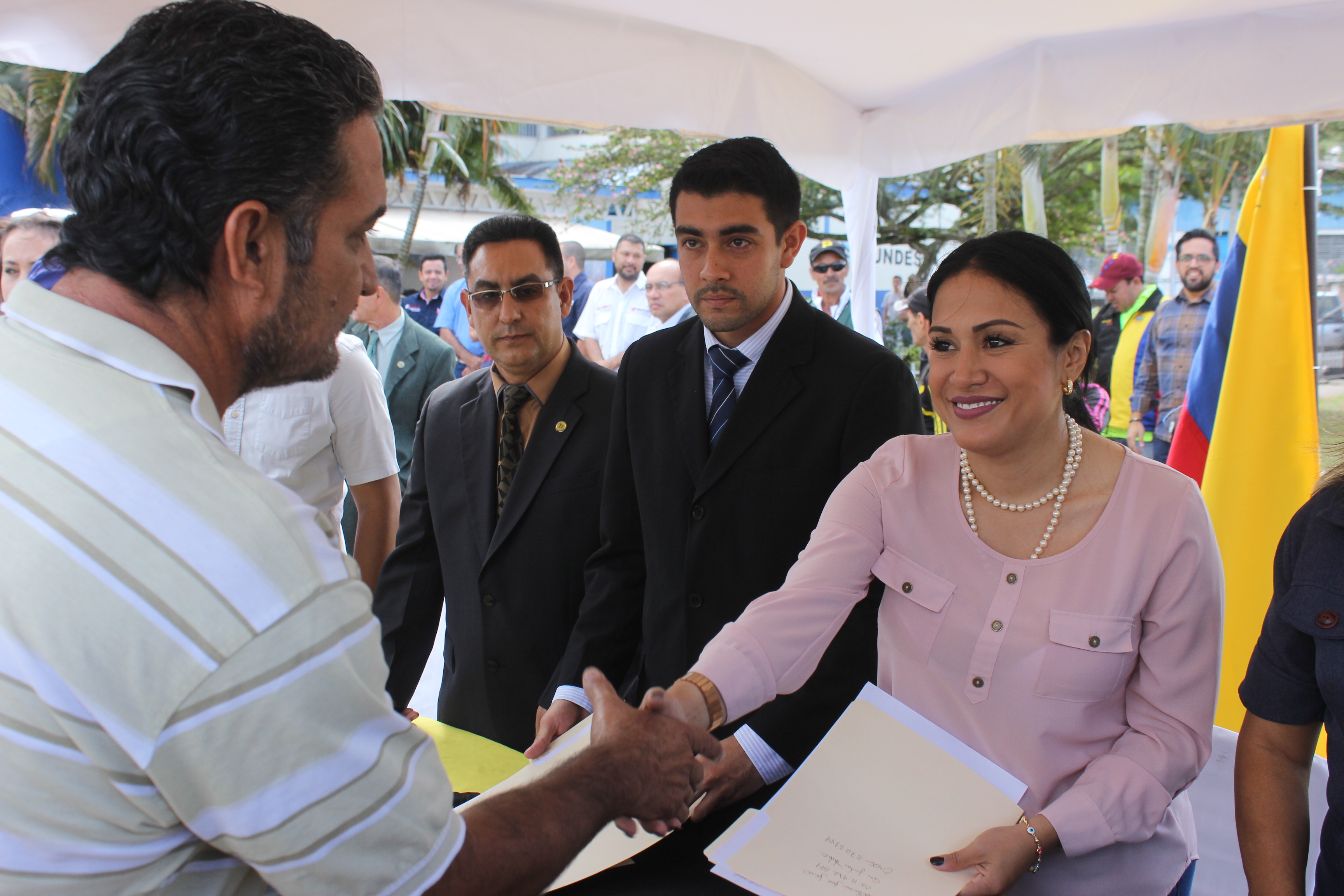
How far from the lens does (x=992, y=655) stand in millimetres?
1726

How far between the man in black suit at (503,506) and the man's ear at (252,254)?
1.52 m

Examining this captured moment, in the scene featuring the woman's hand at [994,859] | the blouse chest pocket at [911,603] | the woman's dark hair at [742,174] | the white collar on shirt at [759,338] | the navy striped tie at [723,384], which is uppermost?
the woman's dark hair at [742,174]

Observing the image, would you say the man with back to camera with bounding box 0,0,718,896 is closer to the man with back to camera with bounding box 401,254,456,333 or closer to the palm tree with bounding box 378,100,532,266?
the man with back to camera with bounding box 401,254,456,333

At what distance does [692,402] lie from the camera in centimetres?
240

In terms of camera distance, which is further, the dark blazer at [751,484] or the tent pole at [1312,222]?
the tent pole at [1312,222]

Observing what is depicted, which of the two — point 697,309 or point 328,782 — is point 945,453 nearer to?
point 697,309

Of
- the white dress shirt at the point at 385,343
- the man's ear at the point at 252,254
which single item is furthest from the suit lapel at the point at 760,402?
the white dress shirt at the point at 385,343

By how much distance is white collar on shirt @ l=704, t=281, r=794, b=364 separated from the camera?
2426mm

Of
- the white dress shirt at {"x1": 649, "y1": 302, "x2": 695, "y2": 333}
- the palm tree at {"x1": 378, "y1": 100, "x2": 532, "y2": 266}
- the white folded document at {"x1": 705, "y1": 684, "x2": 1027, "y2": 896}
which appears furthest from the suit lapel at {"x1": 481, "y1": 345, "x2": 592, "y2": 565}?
the palm tree at {"x1": 378, "y1": 100, "x2": 532, "y2": 266}

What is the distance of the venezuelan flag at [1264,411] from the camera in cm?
346

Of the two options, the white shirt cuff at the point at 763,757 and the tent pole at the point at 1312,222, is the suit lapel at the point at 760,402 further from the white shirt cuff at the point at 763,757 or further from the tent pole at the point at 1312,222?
the tent pole at the point at 1312,222

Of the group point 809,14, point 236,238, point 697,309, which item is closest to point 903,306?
point 809,14

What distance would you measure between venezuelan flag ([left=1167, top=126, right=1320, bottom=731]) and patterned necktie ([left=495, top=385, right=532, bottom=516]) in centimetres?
255

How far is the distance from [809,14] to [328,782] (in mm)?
3212
